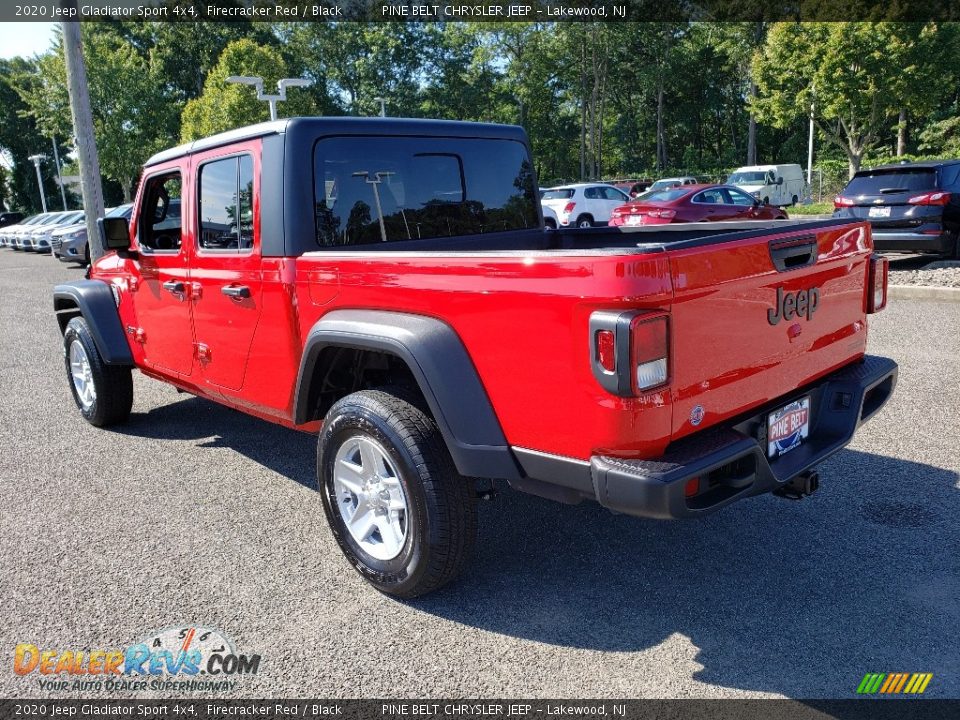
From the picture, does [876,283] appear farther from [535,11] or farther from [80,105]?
[535,11]

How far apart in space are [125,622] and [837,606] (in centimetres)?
286

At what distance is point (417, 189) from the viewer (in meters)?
4.00

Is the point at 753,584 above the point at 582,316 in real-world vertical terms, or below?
below

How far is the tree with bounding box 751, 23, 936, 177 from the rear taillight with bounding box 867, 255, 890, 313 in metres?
31.8

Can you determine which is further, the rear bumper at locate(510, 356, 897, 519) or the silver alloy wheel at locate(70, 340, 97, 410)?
the silver alloy wheel at locate(70, 340, 97, 410)

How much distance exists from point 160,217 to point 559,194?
20844mm

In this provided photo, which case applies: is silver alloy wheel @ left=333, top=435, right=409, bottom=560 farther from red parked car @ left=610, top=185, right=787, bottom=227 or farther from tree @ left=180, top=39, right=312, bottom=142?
tree @ left=180, top=39, right=312, bottom=142

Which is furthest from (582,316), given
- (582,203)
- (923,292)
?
(582,203)

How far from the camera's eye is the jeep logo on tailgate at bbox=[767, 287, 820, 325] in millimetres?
2916

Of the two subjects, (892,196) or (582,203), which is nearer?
(892,196)

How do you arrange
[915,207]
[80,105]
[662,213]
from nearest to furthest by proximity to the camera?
1. [80,105]
2. [915,207]
3. [662,213]

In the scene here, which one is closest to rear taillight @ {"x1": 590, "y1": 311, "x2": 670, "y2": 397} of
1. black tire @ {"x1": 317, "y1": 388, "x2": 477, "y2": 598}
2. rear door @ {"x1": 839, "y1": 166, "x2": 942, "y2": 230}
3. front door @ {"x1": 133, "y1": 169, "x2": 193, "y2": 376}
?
black tire @ {"x1": 317, "y1": 388, "x2": 477, "y2": 598}

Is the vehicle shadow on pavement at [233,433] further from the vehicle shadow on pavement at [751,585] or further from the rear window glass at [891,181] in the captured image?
the rear window glass at [891,181]

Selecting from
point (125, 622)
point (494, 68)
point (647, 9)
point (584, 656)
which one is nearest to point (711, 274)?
point (584, 656)
